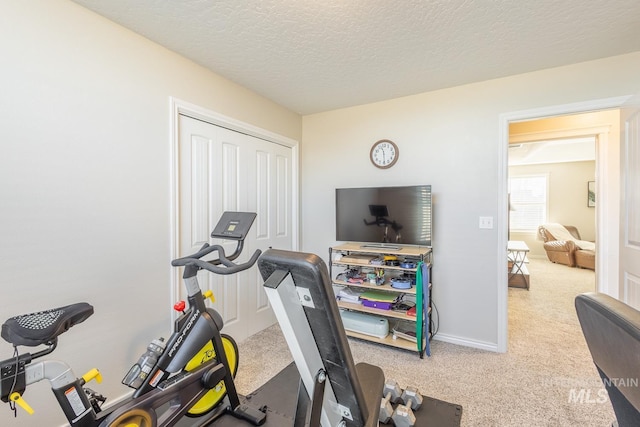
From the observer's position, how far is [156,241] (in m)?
1.96

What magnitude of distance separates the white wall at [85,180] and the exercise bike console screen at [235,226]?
56 centimetres

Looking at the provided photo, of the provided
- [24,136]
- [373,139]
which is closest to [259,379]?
[24,136]

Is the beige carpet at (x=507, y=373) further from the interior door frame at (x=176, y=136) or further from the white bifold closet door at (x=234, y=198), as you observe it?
the interior door frame at (x=176, y=136)

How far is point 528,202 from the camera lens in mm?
7320

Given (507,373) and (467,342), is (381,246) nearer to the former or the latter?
(467,342)

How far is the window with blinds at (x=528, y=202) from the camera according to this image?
7.18 m

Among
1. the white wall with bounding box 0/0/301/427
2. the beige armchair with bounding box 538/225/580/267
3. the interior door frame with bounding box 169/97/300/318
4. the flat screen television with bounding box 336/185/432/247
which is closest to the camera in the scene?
the white wall with bounding box 0/0/301/427

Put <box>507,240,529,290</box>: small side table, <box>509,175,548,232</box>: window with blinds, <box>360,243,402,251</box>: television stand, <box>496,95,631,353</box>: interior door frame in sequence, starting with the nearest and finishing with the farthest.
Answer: <box>496,95,631,353</box>: interior door frame, <box>360,243,402,251</box>: television stand, <box>507,240,529,290</box>: small side table, <box>509,175,548,232</box>: window with blinds

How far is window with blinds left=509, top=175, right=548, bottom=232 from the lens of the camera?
23.6ft

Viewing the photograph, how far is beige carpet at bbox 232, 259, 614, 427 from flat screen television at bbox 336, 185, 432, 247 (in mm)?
1029

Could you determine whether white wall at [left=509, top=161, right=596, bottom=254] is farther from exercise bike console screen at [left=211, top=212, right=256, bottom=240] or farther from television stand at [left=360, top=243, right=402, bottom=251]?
exercise bike console screen at [left=211, top=212, right=256, bottom=240]

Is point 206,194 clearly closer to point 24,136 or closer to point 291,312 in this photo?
point 24,136

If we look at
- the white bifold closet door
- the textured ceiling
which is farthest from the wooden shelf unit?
the textured ceiling

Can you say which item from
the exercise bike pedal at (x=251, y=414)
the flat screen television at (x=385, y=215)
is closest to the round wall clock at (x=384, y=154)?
the flat screen television at (x=385, y=215)
